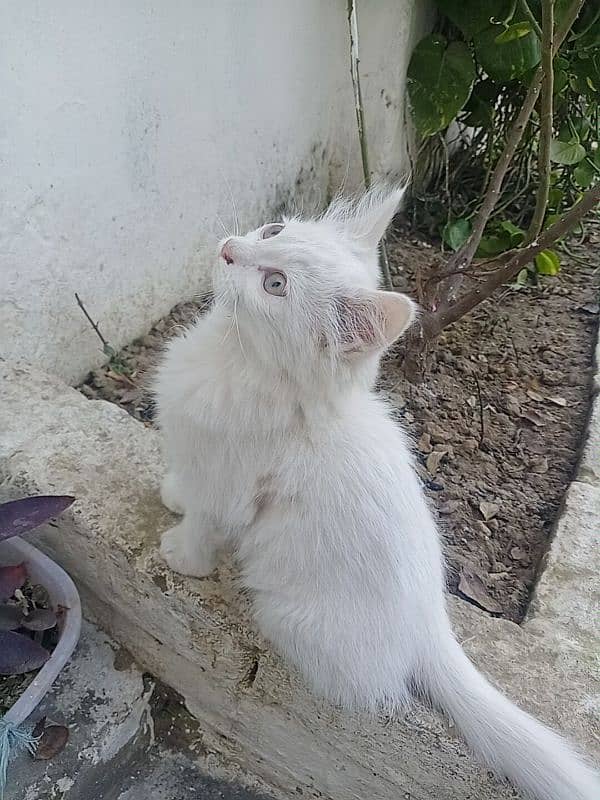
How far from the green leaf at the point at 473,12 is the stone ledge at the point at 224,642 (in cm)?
178

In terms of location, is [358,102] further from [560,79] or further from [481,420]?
[481,420]

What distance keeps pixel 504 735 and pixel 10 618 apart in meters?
0.89

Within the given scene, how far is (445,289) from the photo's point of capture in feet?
6.96

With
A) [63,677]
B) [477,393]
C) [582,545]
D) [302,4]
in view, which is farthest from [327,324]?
[302,4]

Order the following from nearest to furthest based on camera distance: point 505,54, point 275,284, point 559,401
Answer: point 275,284 → point 559,401 → point 505,54

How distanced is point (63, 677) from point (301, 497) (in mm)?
699

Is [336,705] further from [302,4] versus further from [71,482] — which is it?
[302,4]

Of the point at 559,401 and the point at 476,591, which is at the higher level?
the point at 559,401

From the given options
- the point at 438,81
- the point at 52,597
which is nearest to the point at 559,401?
the point at 438,81

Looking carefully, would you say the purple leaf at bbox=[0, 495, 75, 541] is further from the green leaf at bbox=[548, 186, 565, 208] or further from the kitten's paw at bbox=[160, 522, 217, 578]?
the green leaf at bbox=[548, 186, 565, 208]

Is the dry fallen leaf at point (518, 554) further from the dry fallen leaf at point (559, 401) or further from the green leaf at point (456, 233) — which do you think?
the green leaf at point (456, 233)

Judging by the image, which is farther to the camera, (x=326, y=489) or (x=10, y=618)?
(x=10, y=618)

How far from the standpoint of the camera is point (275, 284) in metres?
1.13

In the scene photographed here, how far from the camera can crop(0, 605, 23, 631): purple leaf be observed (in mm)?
1365
